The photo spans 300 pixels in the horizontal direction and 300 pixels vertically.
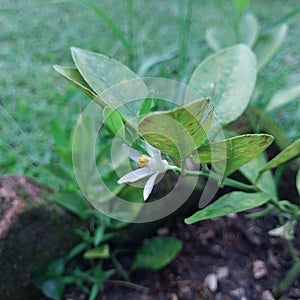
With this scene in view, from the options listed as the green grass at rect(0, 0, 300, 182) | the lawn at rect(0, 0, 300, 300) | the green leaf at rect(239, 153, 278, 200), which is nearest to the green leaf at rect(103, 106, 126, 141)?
the lawn at rect(0, 0, 300, 300)

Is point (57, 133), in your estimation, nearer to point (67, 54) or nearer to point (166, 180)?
point (166, 180)

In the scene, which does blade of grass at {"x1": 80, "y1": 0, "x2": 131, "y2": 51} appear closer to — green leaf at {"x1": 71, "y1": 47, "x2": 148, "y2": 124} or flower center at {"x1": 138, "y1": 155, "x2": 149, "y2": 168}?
green leaf at {"x1": 71, "y1": 47, "x2": 148, "y2": 124}

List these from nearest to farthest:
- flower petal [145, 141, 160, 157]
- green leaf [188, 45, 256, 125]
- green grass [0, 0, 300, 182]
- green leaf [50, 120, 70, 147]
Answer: flower petal [145, 141, 160, 157] < green leaf [188, 45, 256, 125] < green leaf [50, 120, 70, 147] < green grass [0, 0, 300, 182]

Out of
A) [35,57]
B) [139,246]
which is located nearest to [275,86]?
[139,246]

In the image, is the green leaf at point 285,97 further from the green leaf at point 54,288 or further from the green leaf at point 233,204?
the green leaf at point 54,288

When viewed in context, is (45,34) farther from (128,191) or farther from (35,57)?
(128,191)

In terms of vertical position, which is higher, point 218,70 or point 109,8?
point 218,70

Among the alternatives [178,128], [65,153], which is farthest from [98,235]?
[178,128]
